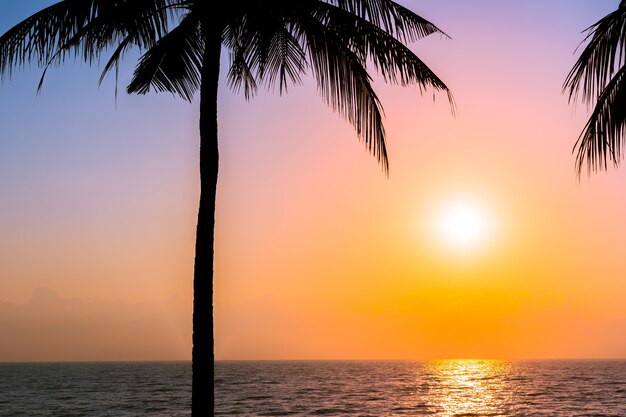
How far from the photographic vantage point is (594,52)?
10.6 m

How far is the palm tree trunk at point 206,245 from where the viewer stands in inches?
359

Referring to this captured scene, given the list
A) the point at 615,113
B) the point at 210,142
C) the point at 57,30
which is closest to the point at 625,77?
the point at 615,113

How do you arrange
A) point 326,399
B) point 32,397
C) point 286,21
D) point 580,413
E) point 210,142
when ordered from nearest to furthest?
point 210,142, point 286,21, point 580,413, point 326,399, point 32,397

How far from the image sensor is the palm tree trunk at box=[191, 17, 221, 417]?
29.9ft

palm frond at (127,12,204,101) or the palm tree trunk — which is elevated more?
palm frond at (127,12,204,101)

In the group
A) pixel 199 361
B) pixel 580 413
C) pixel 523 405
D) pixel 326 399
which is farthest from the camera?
pixel 326 399

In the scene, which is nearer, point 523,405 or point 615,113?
point 615,113

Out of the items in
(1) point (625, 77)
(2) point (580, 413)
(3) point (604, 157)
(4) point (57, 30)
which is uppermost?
(4) point (57, 30)

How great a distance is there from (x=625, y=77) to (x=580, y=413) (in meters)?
36.0

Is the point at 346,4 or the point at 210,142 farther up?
the point at 346,4

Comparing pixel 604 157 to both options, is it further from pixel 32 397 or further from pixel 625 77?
pixel 32 397

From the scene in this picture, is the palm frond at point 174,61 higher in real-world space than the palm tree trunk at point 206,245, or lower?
higher

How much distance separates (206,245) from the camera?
9.44m

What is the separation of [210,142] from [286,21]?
94.7 inches
